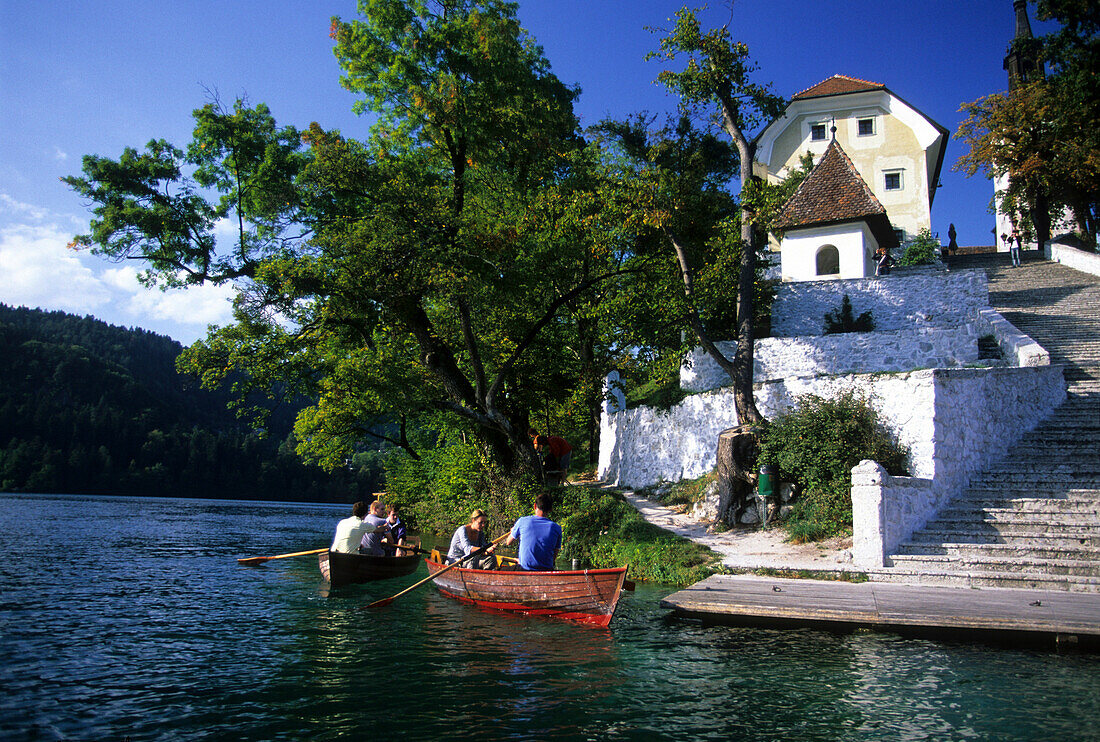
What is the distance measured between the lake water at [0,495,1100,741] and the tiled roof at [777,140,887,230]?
866 inches

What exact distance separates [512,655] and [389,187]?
13.0m

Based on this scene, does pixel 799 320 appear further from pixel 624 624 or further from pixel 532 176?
pixel 624 624

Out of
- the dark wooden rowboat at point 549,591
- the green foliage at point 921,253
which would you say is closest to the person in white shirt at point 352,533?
the dark wooden rowboat at point 549,591

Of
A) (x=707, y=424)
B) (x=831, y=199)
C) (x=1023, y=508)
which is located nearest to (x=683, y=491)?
(x=707, y=424)

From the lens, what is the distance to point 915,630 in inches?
352

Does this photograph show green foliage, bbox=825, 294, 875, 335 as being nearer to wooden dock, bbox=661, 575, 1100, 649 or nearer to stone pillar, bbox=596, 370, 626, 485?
stone pillar, bbox=596, 370, 626, 485

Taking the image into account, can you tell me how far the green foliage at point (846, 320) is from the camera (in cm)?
2398

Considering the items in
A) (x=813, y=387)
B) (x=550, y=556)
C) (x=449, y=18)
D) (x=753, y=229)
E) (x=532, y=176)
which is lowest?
(x=550, y=556)

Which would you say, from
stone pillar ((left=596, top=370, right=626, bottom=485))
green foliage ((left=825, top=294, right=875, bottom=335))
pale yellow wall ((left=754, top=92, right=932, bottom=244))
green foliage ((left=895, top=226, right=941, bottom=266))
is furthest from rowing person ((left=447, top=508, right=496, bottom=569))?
pale yellow wall ((left=754, top=92, right=932, bottom=244))

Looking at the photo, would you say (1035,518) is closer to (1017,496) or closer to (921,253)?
(1017,496)

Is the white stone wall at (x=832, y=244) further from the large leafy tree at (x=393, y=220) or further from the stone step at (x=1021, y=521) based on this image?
the stone step at (x=1021, y=521)

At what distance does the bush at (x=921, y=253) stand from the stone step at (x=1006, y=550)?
25.8m

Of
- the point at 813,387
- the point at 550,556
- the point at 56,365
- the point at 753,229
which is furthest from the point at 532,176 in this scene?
the point at 56,365

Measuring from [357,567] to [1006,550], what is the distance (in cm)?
1181
